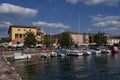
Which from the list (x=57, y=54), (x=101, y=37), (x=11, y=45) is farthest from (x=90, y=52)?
(x=101, y=37)

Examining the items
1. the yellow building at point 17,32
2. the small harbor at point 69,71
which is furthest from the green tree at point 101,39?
the small harbor at point 69,71

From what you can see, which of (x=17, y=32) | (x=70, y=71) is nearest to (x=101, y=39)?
(x=17, y=32)

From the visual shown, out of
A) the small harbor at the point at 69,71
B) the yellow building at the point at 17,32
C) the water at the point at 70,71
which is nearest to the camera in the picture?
the water at the point at 70,71

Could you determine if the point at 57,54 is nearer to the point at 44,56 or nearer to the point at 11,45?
the point at 44,56

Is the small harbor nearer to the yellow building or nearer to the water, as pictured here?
the water

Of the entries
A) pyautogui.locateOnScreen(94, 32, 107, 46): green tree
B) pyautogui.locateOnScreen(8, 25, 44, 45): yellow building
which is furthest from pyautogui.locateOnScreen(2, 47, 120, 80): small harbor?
pyautogui.locateOnScreen(94, 32, 107, 46): green tree

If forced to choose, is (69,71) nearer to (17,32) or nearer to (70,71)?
(70,71)

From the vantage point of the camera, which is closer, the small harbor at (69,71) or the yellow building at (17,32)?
the small harbor at (69,71)

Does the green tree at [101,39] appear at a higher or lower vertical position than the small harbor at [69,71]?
higher

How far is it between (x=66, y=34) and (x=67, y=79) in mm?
103555

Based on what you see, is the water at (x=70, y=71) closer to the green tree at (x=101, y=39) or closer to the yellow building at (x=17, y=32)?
the yellow building at (x=17, y=32)

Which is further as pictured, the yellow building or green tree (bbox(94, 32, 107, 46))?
green tree (bbox(94, 32, 107, 46))

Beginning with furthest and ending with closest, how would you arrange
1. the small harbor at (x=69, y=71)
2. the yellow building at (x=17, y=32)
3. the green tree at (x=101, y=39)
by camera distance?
the green tree at (x=101, y=39), the yellow building at (x=17, y=32), the small harbor at (x=69, y=71)

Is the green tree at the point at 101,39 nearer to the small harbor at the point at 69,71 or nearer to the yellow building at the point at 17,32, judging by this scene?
the yellow building at the point at 17,32
